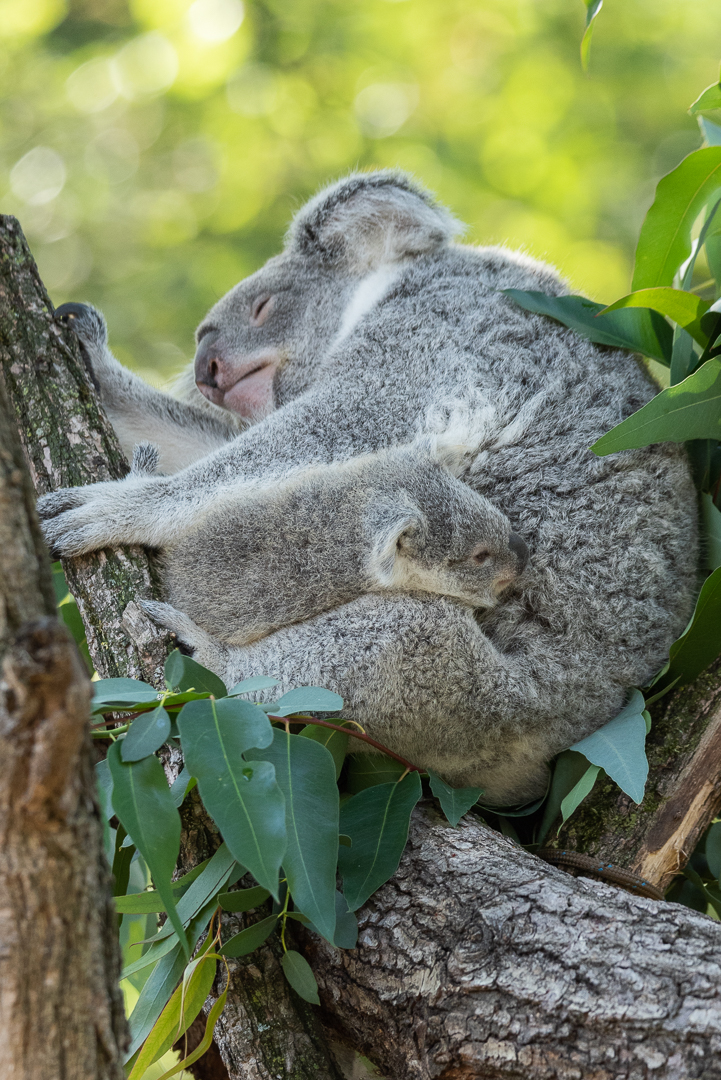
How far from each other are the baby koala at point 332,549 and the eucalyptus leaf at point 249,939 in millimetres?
613

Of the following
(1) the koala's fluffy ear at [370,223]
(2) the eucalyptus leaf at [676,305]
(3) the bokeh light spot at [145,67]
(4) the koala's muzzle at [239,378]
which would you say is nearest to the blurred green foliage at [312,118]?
(3) the bokeh light spot at [145,67]

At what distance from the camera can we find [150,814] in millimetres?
1279

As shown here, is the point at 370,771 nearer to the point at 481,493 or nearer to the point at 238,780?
the point at 238,780

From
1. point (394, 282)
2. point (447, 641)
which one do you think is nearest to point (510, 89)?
point (394, 282)

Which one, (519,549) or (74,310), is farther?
(74,310)

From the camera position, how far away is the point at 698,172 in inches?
83.2

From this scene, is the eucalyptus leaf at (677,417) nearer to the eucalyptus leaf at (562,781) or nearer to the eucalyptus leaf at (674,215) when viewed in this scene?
the eucalyptus leaf at (674,215)

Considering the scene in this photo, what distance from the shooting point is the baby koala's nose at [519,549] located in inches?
77.7

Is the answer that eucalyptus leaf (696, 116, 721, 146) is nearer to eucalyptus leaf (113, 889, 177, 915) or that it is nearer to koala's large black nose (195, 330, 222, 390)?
koala's large black nose (195, 330, 222, 390)

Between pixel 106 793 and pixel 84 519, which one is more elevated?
pixel 84 519

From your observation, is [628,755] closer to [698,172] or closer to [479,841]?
[479,841]

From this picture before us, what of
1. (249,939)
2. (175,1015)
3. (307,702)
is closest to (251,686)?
(307,702)

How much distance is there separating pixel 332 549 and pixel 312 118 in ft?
19.4

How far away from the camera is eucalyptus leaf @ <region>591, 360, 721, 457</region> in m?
1.93
